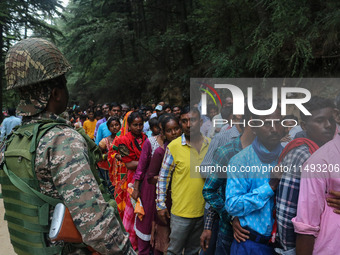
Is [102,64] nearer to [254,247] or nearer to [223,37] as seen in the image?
[223,37]

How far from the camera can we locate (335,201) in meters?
1.80

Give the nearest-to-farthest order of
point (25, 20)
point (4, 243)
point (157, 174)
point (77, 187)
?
point (77, 187)
point (157, 174)
point (4, 243)
point (25, 20)

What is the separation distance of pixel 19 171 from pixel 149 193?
2.40 m

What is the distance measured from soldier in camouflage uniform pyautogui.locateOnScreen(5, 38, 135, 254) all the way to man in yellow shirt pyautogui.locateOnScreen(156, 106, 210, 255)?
5.76 ft

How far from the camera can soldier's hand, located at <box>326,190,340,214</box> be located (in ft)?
5.88

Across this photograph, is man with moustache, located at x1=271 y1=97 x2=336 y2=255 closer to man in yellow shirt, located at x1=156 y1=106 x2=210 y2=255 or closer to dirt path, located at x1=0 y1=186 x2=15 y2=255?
man in yellow shirt, located at x1=156 y1=106 x2=210 y2=255

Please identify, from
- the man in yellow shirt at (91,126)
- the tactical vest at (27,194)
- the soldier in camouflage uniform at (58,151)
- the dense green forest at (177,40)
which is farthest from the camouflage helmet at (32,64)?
the man in yellow shirt at (91,126)

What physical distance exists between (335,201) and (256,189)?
1.74 ft

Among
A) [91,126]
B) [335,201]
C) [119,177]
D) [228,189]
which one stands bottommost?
[119,177]

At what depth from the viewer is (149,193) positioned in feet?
12.7

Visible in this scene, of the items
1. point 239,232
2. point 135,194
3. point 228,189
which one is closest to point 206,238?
point 239,232

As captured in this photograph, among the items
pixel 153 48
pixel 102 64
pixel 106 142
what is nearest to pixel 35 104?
pixel 106 142

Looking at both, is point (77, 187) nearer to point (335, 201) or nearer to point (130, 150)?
point (335, 201)

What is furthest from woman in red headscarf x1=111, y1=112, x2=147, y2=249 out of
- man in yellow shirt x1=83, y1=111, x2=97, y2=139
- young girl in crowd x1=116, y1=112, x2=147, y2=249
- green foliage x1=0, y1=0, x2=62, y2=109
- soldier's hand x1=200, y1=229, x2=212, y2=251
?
green foliage x1=0, y1=0, x2=62, y2=109
